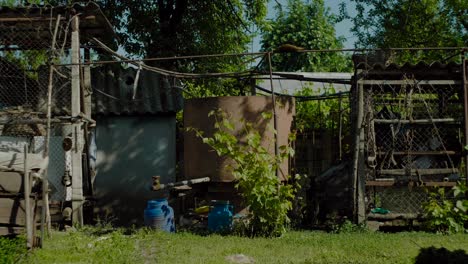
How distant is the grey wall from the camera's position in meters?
13.3

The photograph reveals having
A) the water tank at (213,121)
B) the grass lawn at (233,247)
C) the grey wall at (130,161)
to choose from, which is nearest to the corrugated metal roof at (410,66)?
the water tank at (213,121)

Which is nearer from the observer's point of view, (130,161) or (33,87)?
(33,87)

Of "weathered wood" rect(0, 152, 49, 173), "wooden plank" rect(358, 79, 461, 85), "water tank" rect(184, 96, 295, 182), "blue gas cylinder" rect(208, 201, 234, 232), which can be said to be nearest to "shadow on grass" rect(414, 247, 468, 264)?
"blue gas cylinder" rect(208, 201, 234, 232)

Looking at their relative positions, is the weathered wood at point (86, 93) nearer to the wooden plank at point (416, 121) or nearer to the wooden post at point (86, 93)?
the wooden post at point (86, 93)

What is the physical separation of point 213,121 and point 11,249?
15.3 feet

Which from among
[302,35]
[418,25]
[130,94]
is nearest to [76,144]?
[130,94]

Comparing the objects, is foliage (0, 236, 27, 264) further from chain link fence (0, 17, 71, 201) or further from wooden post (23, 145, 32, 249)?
chain link fence (0, 17, 71, 201)

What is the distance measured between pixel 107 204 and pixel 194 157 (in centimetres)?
310

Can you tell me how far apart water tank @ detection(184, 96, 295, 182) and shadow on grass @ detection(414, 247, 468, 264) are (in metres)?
4.58

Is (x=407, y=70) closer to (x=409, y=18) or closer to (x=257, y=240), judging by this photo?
(x=257, y=240)

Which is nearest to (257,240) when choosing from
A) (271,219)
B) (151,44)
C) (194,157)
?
(271,219)

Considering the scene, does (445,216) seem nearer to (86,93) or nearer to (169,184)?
(169,184)

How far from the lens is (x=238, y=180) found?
10336 mm

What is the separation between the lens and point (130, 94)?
13.7 metres
